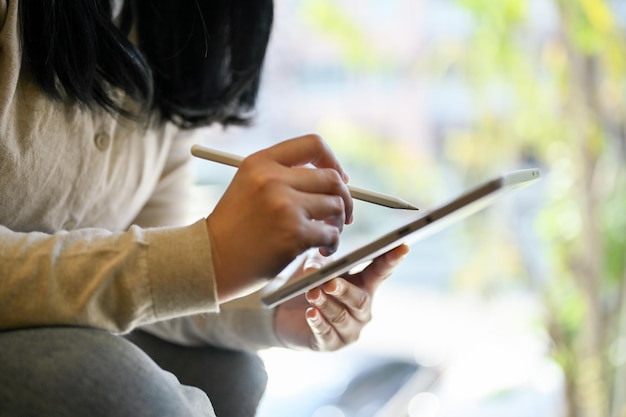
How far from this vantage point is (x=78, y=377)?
0.38 metres

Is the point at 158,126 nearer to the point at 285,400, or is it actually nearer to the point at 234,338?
the point at 234,338

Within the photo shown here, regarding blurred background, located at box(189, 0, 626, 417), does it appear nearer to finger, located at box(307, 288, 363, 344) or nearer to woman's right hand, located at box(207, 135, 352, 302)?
finger, located at box(307, 288, 363, 344)

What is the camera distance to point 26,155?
53cm

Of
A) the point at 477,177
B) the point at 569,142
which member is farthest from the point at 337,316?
the point at 477,177

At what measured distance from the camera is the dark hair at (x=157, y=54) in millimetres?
516

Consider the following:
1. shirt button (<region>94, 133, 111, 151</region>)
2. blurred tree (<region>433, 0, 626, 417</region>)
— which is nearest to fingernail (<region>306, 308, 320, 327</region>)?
shirt button (<region>94, 133, 111, 151</region>)

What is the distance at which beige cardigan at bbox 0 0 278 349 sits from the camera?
42 cm

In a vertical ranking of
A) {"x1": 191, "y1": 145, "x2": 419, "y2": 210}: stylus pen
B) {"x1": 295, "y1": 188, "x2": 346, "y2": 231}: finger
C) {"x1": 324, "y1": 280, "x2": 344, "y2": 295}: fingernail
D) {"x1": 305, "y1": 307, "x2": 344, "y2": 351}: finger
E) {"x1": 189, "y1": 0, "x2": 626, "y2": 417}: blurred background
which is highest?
{"x1": 295, "y1": 188, "x2": 346, "y2": 231}: finger

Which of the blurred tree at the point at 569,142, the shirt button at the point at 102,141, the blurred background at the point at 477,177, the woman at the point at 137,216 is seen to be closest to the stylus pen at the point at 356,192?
the woman at the point at 137,216

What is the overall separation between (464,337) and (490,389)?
0.20m

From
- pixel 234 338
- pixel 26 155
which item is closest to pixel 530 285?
pixel 234 338

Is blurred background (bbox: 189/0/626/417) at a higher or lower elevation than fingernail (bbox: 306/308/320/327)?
lower

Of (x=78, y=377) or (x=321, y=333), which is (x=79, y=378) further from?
(x=321, y=333)

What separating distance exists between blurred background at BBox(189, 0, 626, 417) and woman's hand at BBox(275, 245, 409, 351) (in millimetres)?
426
